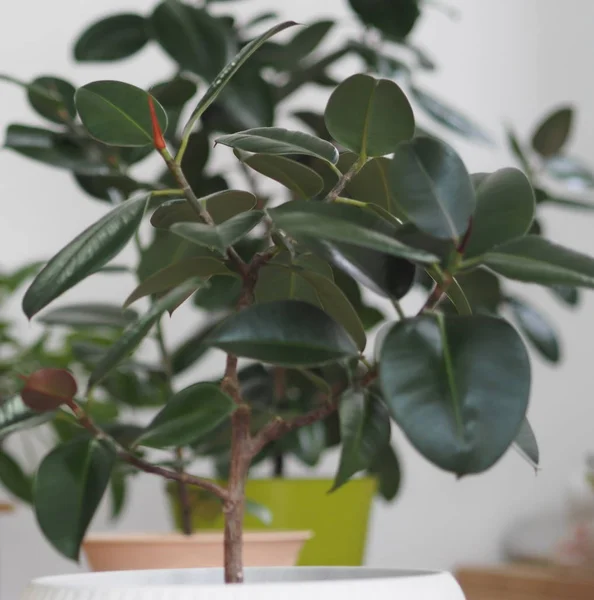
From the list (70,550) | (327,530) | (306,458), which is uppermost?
(70,550)

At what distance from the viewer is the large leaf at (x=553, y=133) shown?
46.3 inches

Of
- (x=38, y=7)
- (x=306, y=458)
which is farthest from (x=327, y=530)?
(x=38, y=7)

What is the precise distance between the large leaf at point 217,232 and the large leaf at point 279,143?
4cm

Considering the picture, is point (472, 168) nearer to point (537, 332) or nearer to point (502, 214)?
point (537, 332)

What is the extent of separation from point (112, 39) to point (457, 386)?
848mm

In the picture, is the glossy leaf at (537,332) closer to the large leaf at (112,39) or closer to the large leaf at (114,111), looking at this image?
the large leaf at (112,39)

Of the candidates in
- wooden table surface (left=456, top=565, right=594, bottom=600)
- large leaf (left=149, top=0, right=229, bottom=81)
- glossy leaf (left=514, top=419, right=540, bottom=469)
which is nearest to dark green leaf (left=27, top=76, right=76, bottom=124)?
large leaf (left=149, top=0, right=229, bottom=81)

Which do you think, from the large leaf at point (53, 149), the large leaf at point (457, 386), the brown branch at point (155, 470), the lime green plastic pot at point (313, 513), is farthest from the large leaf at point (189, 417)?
the lime green plastic pot at point (313, 513)

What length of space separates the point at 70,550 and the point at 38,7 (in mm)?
1065

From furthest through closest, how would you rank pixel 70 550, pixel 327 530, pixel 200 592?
pixel 327 530, pixel 70 550, pixel 200 592

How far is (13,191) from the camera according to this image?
4.41ft

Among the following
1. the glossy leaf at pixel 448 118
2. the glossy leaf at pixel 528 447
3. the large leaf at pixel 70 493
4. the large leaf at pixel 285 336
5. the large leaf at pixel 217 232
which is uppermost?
the large leaf at pixel 217 232

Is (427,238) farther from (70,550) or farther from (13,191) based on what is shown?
(13,191)

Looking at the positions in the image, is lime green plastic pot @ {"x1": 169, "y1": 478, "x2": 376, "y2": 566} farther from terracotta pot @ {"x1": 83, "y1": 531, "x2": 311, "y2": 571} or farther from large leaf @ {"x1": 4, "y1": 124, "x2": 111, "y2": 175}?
large leaf @ {"x1": 4, "y1": 124, "x2": 111, "y2": 175}
